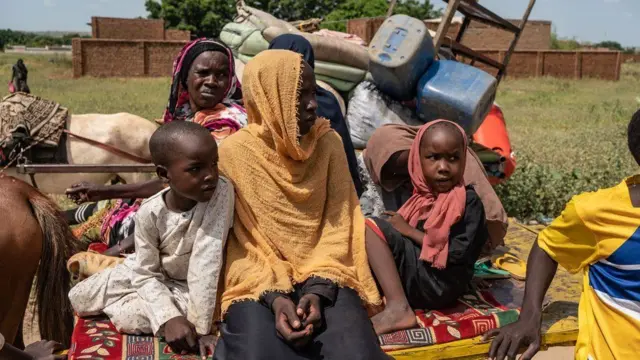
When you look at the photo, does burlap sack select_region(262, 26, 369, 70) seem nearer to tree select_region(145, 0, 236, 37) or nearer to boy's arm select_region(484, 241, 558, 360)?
boy's arm select_region(484, 241, 558, 360)

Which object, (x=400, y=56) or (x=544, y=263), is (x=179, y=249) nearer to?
(x=544, y=263)

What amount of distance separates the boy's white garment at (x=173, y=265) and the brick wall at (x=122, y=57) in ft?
70.9

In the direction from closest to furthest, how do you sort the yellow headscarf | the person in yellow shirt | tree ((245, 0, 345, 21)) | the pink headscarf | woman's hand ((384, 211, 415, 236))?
the person in yellow shirt
the yellow headscarf
the pink headscarf
woman's hand ((384, 211, 415, 236))
tree ((245, 0, 345, 21))

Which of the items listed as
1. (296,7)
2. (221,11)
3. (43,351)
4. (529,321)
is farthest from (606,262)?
(296,7)

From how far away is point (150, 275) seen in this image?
2.71 m

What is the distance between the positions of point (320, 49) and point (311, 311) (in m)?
2.74

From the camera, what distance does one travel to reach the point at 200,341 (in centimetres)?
263

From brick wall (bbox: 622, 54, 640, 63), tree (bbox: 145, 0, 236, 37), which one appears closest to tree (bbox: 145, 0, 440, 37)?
tree (bbox: 145, 0, 236, 37)

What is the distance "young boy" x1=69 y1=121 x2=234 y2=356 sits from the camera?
2.53m

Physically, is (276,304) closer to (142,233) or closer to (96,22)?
(142,233)

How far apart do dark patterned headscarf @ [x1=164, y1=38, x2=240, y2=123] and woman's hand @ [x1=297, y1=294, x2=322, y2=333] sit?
1647 millimetres

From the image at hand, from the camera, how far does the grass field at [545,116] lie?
6.70 m

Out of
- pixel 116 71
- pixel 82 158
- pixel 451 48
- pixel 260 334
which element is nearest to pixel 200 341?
pixel 260 334

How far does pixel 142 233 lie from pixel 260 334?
0.67 meters
